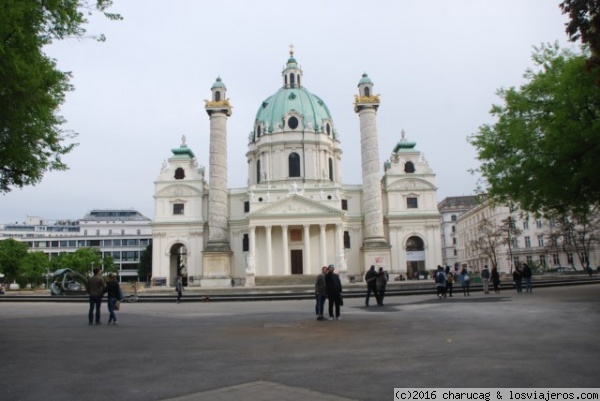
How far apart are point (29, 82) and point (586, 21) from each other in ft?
52.9

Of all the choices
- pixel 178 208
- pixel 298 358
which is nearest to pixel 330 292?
pixel 298 358

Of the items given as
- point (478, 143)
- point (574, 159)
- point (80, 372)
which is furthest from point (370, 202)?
point (80, 372)

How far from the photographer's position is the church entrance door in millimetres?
62906

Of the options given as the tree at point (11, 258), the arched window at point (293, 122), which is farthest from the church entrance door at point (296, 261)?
the tree at point (11, 258)

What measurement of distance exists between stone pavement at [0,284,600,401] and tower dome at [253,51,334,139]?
59283mm

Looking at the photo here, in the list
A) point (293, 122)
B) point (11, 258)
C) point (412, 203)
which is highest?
point (293, 122)

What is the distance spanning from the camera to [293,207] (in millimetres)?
61344

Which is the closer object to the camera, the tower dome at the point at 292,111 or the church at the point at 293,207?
the church at the point at 293,207

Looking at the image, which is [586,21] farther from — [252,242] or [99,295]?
[252,242]

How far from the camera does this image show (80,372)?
26.8ft

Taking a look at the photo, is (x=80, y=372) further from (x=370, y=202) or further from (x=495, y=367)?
(x=370, y=202)

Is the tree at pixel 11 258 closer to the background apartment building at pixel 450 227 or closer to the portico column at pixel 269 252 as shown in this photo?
the portico column at pixel 269 252

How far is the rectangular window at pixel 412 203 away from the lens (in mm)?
67000

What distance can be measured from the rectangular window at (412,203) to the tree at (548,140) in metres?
37.3
